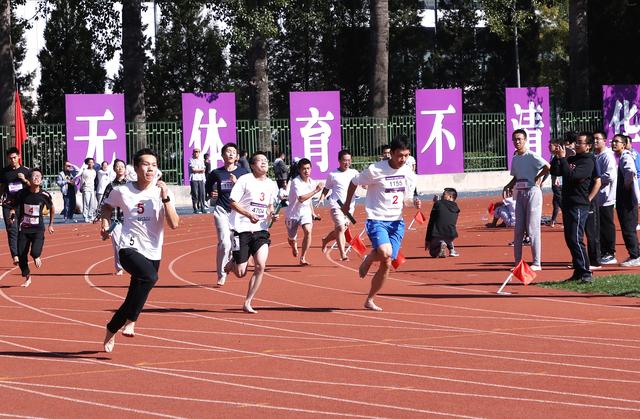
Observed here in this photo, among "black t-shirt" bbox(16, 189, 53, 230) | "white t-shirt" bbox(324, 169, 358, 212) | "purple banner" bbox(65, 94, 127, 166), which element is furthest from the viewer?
"purple banner" bbox(65, 94, 127, 166)

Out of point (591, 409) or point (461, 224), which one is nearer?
point (591, 409)

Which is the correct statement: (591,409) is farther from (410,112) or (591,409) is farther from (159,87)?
(410,112)

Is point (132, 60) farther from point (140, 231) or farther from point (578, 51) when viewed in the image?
point (140, 231)

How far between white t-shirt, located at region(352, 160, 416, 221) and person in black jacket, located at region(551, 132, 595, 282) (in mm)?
2930

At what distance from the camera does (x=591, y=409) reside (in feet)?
28.7

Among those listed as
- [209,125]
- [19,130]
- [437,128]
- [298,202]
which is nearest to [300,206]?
[298,202]

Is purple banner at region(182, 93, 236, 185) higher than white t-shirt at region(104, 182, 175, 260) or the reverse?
higher

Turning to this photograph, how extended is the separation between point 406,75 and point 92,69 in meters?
13.0

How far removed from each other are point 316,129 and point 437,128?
407 centimetres

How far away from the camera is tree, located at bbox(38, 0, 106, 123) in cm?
4800

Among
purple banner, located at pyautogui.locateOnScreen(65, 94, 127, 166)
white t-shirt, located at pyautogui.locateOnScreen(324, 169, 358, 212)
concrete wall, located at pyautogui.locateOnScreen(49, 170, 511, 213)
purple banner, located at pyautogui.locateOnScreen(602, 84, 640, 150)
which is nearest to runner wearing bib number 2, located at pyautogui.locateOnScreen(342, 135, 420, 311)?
white t-shirt, located at pyautogui.locateOnScreen(324, 169, 358, 212)

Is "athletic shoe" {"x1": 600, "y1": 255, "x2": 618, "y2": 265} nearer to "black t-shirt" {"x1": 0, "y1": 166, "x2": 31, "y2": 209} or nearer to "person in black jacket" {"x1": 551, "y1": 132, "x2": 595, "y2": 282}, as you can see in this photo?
"person in black jacket" {"x1": 551, "y1": 132, "x2": 595, "y2": 282}

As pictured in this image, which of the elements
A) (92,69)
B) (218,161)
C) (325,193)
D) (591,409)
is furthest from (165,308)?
(92,69)

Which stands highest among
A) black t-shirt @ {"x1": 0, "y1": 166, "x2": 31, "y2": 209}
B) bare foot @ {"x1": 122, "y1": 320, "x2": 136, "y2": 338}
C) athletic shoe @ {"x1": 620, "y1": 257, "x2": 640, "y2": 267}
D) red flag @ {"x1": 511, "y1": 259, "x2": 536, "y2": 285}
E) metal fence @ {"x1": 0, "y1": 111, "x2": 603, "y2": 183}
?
metal fence @ {"x1": 0, "y1": 111, "x2": 603, "y2": 183}
